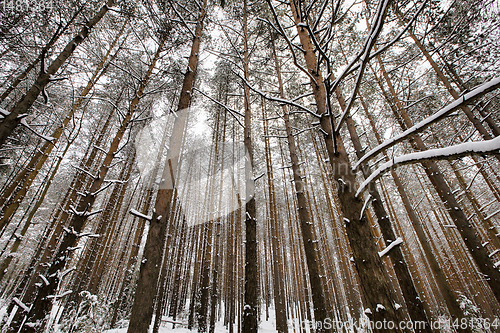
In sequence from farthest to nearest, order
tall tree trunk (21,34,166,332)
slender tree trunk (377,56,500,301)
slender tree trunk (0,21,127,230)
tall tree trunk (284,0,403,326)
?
slender tree trunk (0,21,127,230)
slender tree trunk (377,56,500,301)
tall tree trunk (21,34,166,332)
tall tree trunk (284,0,403,326)

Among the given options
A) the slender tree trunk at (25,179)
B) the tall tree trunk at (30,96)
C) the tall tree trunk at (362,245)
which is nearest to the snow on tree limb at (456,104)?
the tall tree trunk at (362,245)

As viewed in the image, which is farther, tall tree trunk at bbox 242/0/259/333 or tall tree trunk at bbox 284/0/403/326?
tall tree trunk at bbox 242/0/259/333

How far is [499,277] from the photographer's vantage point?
4.95 meters

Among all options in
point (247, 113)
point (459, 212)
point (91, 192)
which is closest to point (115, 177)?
point (91, 192)

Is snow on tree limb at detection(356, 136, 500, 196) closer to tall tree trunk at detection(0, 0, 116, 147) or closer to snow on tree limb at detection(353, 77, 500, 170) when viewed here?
snow on tree limb at detection(353, 77, 500, 170)

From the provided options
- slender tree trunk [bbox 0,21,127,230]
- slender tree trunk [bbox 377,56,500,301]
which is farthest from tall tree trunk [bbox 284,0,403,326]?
slender tree trunk [bbox 0,21,127,230]

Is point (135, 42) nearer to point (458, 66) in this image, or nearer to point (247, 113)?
point (247, 113)

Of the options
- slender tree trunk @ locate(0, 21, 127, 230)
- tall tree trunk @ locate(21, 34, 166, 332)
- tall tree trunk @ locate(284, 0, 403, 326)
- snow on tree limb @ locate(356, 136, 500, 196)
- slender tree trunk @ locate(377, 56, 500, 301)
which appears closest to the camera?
snow on tree limb @ locate(356, 136, 500, 196)

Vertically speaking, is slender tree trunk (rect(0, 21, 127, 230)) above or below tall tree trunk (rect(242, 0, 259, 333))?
above

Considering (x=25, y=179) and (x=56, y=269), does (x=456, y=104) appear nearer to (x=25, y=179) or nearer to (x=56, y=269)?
(x=56, y=269)

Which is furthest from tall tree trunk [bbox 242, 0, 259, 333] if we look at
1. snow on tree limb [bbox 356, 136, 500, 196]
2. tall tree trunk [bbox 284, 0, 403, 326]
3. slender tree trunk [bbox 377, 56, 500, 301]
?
slender tree trunk [bbox 377, 56, 500, 301]

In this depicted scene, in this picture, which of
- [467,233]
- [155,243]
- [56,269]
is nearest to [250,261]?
[155,243]

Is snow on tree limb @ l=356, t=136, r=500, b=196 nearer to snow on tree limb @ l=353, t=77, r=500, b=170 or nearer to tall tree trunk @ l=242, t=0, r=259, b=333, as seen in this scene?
snow on tree limb @ l=353, t=77, r=500, b=170

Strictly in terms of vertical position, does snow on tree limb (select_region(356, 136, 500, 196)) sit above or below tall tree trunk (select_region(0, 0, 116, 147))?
below
